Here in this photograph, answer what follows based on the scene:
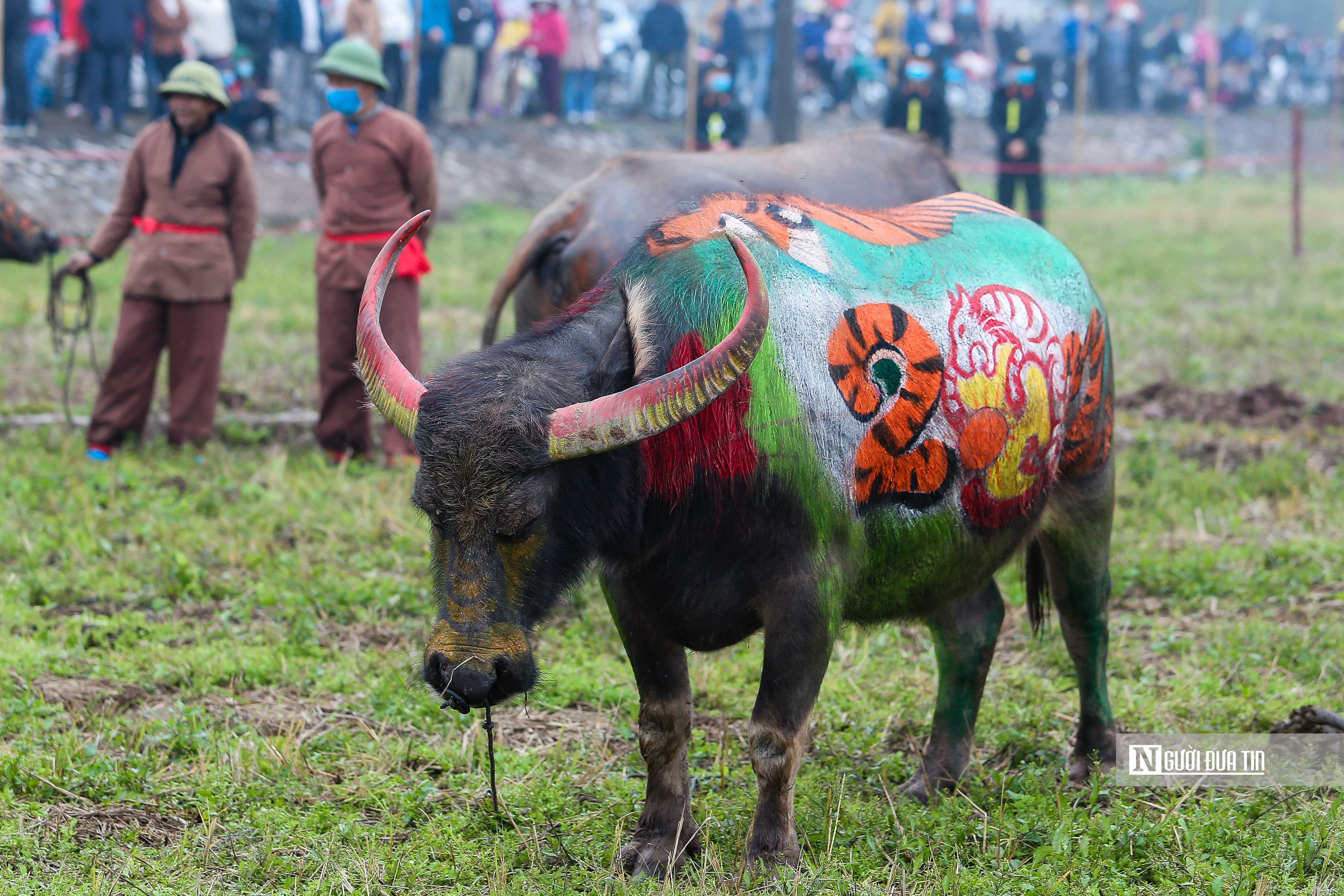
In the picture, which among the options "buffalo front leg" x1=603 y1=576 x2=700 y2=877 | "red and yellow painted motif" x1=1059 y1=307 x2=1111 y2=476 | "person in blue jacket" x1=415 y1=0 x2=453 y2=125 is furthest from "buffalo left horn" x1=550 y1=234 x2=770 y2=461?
"person in blue jacket" x1=415 y1=0 x2=453 y2=125

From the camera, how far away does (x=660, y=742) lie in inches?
145

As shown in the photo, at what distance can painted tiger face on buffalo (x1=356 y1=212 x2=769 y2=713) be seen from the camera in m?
2.90

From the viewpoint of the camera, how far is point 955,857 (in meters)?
3.60

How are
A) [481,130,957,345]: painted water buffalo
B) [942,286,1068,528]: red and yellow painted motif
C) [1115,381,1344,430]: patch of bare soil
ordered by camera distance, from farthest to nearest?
[1115,381,1344,430]: patch of bare soil, [481,130,957,345]: painted water buffalo, [942,286,1068,528]: red and yellow painted motif

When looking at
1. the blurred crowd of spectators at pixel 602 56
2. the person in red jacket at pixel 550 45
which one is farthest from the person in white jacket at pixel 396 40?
the person in red jacket at pixel 550 45

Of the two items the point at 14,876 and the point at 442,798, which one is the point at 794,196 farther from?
the point at 14,876

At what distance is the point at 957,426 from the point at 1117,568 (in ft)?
8.62

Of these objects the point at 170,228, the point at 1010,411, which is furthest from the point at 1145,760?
the point at 170,228

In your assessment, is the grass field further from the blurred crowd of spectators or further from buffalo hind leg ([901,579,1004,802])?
the blurred crowd of spectators

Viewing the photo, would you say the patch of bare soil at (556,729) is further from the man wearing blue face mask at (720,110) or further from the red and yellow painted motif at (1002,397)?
the man wearing blue face mask at (720,110)

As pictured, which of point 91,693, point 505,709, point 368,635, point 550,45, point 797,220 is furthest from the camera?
point 550,45

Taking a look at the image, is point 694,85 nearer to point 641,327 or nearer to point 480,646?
point 641,327

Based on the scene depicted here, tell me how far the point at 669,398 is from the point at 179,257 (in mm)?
5409

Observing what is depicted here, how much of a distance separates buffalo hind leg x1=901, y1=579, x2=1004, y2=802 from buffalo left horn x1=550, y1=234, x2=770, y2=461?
1.63 m
